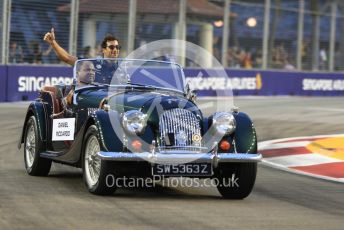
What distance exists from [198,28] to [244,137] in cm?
1789

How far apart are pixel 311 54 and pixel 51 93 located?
21491 millimetres

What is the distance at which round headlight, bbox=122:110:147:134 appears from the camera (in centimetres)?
809

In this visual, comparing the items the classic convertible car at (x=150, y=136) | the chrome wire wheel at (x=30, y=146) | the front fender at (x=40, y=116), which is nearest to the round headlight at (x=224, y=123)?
the classic convertible car at (x=150, y=136)

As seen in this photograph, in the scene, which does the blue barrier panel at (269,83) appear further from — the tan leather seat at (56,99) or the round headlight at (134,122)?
the round headlight at (134,122)

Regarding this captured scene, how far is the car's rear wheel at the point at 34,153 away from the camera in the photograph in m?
9.79

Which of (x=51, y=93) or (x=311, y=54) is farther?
(x=311, y=54)

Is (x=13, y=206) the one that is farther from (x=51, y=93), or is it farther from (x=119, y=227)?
(x=51, y=93)

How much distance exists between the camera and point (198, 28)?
26.1 m

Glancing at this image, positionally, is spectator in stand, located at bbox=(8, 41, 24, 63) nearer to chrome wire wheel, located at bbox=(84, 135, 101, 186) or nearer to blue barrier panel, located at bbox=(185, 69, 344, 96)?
blue barrier panel, located at bbox=(185, 69, 344, 96)

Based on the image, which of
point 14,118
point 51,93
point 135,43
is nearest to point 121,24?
point 135,43

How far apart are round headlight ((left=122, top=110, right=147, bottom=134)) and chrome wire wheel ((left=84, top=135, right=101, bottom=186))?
0.37 meters

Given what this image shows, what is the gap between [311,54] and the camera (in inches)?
1201

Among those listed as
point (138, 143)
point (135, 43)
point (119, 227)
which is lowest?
point (119, 227)

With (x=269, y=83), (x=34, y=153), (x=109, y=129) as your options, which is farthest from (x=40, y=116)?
(x=269, y=83)
